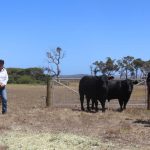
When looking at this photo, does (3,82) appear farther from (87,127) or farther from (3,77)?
(87,127)

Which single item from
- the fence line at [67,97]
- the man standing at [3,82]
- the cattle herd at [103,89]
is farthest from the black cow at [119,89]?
the man standing at [3,82]

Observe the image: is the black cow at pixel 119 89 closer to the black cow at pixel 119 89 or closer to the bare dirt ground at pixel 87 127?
the black cow at pixel 119 89

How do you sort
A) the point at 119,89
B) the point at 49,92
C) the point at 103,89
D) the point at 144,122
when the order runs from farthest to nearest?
the point at 49,92 < the point at 119,89 < the point at 103,89 < the point at 144,122

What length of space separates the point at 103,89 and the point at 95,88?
41cm

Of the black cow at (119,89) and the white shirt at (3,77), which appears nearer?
the white shirt at (3,77)

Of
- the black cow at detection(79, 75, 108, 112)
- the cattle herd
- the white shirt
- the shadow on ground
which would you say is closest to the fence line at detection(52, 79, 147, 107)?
the cattle herd

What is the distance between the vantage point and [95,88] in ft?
68.9

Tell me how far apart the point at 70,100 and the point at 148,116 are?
7195mm

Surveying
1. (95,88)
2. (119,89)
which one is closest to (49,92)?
(95,88)

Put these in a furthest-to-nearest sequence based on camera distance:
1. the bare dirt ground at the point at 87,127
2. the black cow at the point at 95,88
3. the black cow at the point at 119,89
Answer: the black cow at the point at 119,89
the black cow at the point at 95,88
the bare dirt ground at the point at 87,127

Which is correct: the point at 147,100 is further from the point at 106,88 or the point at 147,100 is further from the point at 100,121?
the point at 100,121

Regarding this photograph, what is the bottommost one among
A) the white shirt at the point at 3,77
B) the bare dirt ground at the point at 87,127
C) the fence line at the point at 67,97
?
the bare dirt ground at the point at 87,127

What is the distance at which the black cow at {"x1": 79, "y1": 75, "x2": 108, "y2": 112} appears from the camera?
20766 mm

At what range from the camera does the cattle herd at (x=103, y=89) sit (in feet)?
68.4
